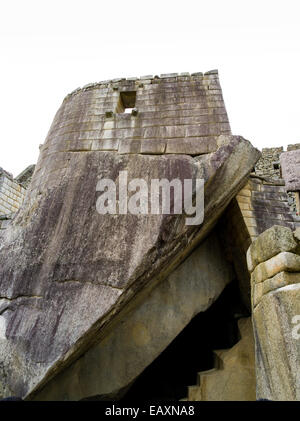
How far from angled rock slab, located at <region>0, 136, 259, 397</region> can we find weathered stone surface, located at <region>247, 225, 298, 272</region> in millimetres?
1420

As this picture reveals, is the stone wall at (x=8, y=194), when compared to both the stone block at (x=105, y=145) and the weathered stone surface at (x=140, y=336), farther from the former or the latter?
the weathered stone surface at (x=140, y=336)

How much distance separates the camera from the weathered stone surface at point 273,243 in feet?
7.54

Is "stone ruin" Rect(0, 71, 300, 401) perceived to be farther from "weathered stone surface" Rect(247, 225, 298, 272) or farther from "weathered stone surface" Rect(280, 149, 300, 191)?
"weathered stone surface" Rect(280, 149, 300, 191)

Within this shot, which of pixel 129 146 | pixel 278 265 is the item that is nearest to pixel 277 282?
Answer: pixel 278 265

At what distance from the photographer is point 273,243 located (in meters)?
2.36

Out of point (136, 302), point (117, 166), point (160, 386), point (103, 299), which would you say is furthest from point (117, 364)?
point (117, 166)

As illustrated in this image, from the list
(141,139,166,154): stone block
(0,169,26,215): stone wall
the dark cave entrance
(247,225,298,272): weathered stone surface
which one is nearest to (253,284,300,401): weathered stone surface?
(247,225,298,272): weathered stone surface

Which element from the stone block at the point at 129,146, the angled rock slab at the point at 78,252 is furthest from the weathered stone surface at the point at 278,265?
the stone block at the point at 129,146

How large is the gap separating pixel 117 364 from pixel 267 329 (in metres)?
2.87

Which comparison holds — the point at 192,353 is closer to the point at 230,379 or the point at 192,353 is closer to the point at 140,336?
the point at 230,379

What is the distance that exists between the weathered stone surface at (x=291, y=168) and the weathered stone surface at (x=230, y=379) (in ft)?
15.9

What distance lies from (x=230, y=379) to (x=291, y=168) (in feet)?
20.7

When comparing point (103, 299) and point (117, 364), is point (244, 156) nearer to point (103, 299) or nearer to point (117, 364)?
point (103, 299)
